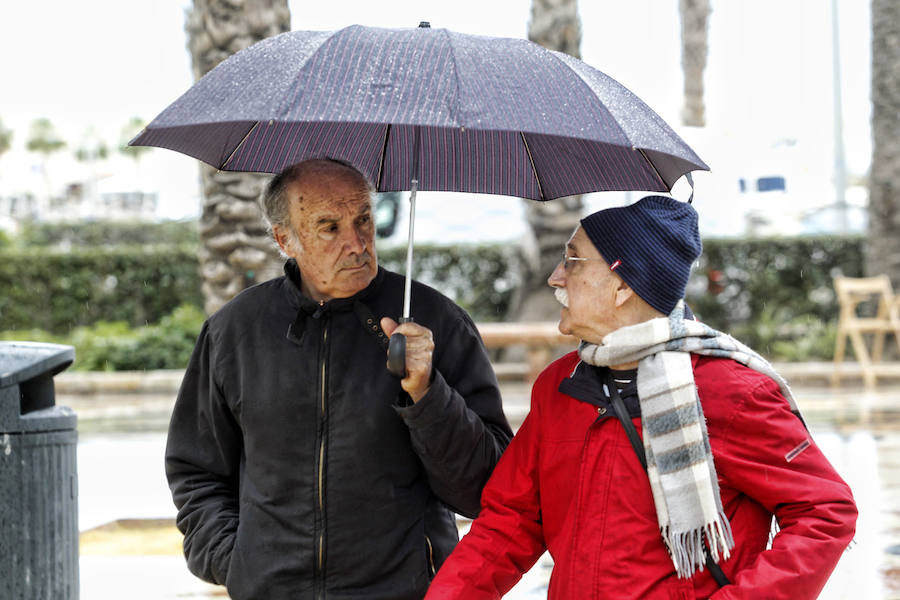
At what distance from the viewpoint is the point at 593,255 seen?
8.80 feet

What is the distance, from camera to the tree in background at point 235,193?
659cm

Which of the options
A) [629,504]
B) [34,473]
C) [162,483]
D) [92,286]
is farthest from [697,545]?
[92,286]

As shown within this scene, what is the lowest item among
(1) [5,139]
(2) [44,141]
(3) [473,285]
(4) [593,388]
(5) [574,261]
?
(3) [473,285]

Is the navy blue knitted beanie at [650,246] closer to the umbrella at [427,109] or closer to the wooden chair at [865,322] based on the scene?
the umbrella at [427,109]

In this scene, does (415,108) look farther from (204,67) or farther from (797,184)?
(797,184)

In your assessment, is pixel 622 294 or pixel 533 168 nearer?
pixel 622 294

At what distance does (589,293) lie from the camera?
268cm

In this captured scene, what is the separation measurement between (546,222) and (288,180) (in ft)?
34.6

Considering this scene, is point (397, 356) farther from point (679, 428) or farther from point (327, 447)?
point (679, 428)

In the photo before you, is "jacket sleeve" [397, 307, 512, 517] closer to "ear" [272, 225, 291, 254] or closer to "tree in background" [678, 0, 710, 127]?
"ear" [272, 225, 291, 254]

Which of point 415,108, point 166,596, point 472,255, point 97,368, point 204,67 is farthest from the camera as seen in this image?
point 472,255

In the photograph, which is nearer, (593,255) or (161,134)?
(593,255)

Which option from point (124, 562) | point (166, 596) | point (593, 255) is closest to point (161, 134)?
point (593, 255)

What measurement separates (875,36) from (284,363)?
50.4 ft
